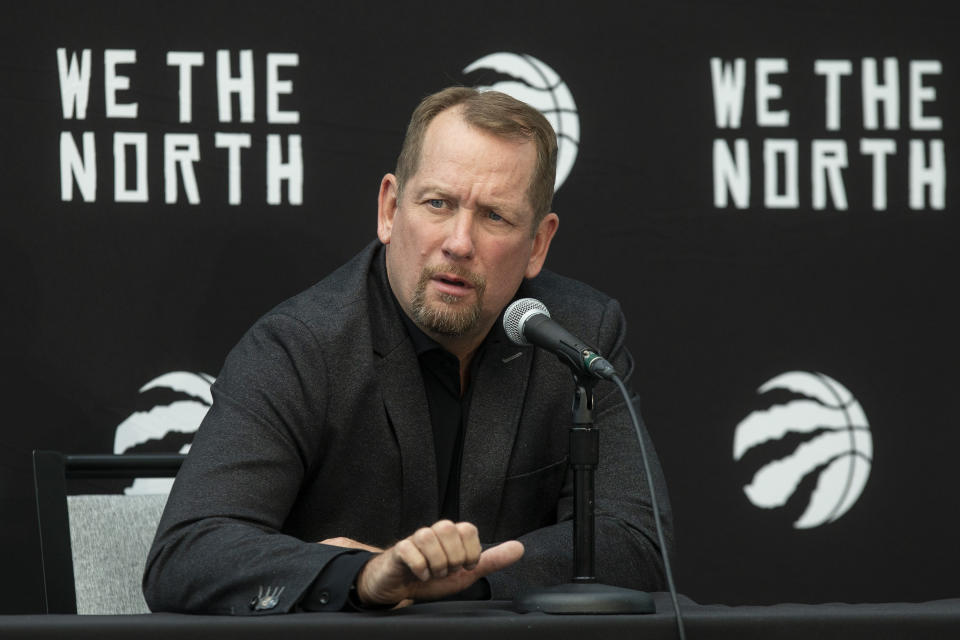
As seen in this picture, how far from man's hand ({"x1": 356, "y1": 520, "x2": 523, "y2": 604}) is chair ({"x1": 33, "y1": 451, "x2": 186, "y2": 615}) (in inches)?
32.3

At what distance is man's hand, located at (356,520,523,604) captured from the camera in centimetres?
131

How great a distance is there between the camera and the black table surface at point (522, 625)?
1.08 metres

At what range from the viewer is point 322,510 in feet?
6.53

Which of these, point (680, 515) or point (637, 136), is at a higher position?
point (637, 136)

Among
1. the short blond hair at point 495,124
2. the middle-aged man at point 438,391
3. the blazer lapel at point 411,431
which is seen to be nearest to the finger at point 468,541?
the middle-aged man at point 438,391

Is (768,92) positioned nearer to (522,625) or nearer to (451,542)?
(451,542)

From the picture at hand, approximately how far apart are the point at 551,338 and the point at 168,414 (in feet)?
4.50

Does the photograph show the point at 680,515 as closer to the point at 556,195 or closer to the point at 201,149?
the point at 556,195

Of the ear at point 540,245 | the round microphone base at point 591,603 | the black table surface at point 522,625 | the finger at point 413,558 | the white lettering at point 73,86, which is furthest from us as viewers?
the white lettering at point 73,86

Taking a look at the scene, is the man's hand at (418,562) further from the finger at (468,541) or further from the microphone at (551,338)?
the microphone at (551,338)

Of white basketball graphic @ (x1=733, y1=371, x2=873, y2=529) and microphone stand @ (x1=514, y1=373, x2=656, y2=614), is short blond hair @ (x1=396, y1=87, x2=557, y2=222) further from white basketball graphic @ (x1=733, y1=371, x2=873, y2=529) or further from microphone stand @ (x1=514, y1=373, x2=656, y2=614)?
white basketball graphic @ (x1=733, y1=371, x2=873, y2=529)

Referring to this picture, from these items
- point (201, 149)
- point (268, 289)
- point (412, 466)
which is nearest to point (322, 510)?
point (412, 466)

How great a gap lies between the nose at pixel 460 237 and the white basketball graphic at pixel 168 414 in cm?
90

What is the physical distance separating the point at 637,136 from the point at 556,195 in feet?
0.74
